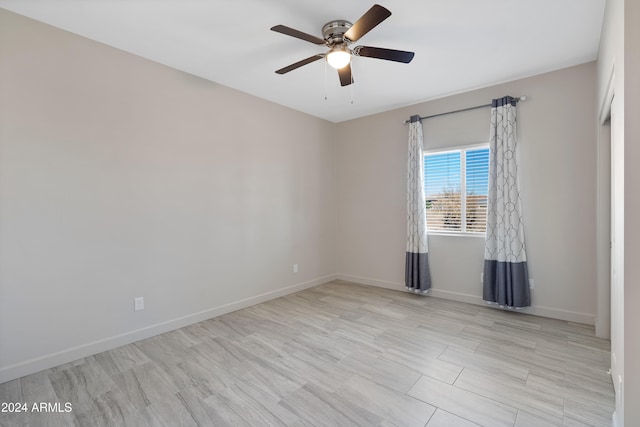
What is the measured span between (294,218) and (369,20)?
3.00 m

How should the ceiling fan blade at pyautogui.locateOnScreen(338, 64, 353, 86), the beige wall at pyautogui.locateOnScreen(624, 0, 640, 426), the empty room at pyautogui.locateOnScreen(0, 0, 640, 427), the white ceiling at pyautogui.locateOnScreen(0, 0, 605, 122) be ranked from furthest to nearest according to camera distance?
1. the ceiling fan blade at pyautogui.locateOnScreen(338, 64, 353, 86)
2. the white ceiling at pyautogui.locateOnScreen(0, 0, 605, 122)
3. the empty room at pyautogui.locateOnScreen(0, 0, 640, 427)
4. the beige wall at pyautogui.locateOnScreen(624, 0, 640, 426)

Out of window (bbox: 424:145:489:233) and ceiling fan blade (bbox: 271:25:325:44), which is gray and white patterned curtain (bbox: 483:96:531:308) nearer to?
window (bbox: 424:145:489:233)

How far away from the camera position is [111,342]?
262 centimetres

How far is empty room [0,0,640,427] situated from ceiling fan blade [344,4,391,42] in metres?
0.02

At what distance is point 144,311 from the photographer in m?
2.84

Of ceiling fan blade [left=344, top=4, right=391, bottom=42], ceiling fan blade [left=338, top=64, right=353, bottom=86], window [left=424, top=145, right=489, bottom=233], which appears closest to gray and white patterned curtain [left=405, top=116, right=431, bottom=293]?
window [left=424, top=145, right=489, bottom=233]

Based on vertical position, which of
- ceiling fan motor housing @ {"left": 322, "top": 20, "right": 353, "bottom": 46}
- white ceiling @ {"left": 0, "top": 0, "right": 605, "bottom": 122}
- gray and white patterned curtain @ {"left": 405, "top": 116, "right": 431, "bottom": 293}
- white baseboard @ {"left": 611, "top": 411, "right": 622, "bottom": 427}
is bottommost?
white baseboard @ {"left": 611, "top": 411, "right": 622, "bottom": 427}

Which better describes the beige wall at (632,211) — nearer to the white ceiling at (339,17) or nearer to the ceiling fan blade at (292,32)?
the white ceiling at (339,17)

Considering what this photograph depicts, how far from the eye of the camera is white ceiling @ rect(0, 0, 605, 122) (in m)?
2.13

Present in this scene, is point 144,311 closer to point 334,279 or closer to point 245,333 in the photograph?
point 245,333

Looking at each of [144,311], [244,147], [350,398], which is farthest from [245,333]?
[244,147]

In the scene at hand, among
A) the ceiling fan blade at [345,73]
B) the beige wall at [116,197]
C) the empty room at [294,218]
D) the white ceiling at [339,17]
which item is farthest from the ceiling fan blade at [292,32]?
the beige wall at [116,197]

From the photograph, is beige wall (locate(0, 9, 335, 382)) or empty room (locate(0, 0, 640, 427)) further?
→ beige wall (locate(0, 9, 335, 382))

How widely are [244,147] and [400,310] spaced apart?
2901mm
